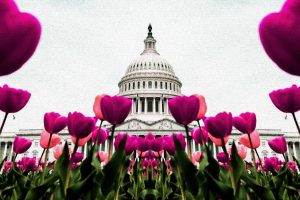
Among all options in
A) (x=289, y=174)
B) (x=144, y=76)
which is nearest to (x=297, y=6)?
(x=289, y=174)

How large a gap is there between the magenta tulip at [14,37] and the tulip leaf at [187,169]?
1289 millimetres

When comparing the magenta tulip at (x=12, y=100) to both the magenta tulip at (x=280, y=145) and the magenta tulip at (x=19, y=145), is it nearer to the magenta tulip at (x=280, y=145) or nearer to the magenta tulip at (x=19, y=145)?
the magenta tulip at (x=19, y=145)

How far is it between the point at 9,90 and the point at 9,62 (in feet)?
3.95

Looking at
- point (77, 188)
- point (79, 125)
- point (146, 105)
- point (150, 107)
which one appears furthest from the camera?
point (150, 107)

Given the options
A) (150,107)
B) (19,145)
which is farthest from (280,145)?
(150,107)

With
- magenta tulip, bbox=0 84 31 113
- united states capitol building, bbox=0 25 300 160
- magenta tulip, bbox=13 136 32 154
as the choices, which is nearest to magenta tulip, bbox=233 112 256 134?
magenta tulip, bbox=0 84 31 113

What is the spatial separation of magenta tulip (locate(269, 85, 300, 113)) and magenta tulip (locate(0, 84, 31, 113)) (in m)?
1.73

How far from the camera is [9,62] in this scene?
0.85m

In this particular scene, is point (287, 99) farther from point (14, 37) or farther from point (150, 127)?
point (150, 127)

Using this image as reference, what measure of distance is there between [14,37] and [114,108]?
133 centimetres

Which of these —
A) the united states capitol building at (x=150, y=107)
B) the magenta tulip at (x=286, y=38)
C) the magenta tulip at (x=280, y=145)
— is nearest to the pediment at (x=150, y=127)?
the united states capitol building at (x=150, y=107)

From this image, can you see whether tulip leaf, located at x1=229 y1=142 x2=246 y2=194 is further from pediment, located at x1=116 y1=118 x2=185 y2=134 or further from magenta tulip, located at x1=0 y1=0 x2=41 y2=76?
pediment, located at x1=116 y1=118 x2=185 y2=134

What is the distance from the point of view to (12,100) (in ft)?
6.09

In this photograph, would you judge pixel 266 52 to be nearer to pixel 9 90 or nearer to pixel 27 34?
pixel 27 34
